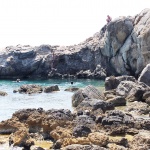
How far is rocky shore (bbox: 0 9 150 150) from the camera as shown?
73.1 ft

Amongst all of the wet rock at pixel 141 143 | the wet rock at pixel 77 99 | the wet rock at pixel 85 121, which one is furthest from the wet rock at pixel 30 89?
the wet rock at pixel 141 143

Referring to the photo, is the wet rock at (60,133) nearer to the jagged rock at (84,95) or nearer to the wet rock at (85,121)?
the wet rock at (85,121)

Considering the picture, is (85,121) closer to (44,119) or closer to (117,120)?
(117,120)

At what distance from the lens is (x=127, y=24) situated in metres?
87.6

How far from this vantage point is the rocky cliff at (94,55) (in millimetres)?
84788

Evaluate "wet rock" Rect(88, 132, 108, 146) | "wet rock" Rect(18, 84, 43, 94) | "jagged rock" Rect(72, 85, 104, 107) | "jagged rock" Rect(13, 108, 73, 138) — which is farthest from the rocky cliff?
"wet rock" Rect(88, 132, 108, 146)

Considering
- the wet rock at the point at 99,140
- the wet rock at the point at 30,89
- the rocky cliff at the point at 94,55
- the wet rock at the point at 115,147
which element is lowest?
the wet rock at the point at 30,89

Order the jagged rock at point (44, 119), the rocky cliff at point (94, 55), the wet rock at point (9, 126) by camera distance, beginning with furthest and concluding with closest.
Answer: the rocky cliff at point (94, 55) → the wet rock at point (9, 126) → the jagged rock at point (44, 119)

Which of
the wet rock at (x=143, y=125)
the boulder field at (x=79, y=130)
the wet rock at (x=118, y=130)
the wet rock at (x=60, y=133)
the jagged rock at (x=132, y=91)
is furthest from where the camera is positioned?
the jagged rock at (x=132, y=91)

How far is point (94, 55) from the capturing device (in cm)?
10375

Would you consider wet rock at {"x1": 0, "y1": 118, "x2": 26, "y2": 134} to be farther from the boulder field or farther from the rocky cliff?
the rocky cliff

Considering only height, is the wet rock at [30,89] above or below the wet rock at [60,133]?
below

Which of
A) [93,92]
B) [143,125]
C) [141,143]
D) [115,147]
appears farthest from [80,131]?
[93,92]

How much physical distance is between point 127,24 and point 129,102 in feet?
157
